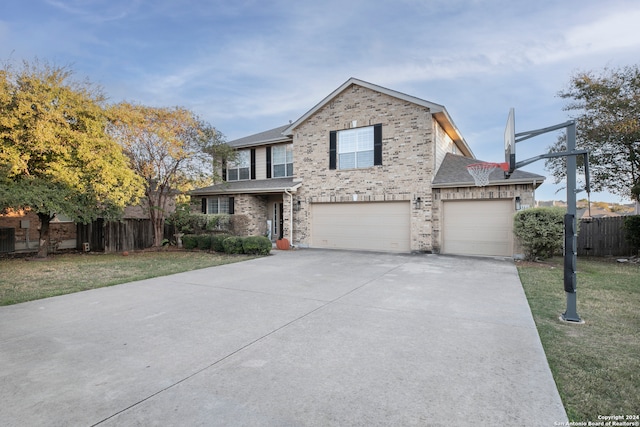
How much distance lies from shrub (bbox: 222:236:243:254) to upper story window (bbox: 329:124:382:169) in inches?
212

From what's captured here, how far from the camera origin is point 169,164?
1447 cm

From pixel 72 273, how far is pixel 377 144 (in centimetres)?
1161

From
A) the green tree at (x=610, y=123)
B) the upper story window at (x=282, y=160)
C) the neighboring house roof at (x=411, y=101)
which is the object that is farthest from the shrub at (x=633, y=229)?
the upper story window at (x=282, y=160)

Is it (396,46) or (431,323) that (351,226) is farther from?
(431,323)

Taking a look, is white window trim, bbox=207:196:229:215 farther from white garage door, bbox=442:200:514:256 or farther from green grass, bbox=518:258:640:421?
green grass, bbox=518:258:640:421

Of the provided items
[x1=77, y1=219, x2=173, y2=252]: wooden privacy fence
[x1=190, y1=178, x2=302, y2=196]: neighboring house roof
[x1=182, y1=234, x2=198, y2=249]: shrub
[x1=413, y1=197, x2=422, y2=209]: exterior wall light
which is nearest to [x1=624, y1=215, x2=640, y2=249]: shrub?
[x1=413, y1=197, x2=422, y2=209]: exterior wall light

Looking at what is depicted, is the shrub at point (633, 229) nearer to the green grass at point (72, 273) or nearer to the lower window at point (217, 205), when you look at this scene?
the green grass at point (72, 273)

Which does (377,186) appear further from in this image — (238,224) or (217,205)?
(217,205)

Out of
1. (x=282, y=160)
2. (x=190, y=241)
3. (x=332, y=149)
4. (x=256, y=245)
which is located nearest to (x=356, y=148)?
(x=332, y=149)

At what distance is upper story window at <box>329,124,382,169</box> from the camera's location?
14.0m

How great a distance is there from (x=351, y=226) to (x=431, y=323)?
9.99m

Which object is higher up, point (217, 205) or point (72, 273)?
point (217, 205)

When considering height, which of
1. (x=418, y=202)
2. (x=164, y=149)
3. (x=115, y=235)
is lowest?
(x=115, y=235)

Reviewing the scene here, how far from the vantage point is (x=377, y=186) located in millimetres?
13938
